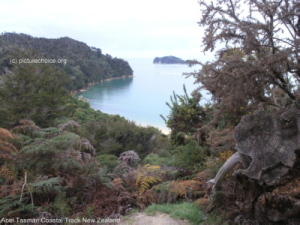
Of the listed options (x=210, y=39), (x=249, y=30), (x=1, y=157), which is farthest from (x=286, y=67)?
(x=1, y=157)

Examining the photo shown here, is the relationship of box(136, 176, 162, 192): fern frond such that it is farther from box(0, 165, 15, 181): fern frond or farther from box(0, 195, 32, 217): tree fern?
box(0, 165, 15, 181): fern frond

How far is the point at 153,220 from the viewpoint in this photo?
375cm

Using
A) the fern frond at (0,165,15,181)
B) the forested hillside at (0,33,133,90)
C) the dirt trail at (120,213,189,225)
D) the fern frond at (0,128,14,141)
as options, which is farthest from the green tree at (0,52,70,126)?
the forested hillside at (0,33,133,90)

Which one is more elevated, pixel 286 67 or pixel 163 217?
pixel 286 67

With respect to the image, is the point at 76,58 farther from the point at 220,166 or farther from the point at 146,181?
the point at 220,166

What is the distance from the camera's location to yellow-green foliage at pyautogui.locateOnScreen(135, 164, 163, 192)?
4969mm

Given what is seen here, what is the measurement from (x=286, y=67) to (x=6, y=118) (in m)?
7.98

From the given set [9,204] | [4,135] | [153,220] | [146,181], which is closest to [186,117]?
[146,181]

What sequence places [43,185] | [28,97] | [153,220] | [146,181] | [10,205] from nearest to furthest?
1. [10,205]
2. [153,220]
3. [43,185]
4. [146,181]
5. [28,97]

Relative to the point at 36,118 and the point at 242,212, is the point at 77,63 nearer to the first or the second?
the point at 36,118

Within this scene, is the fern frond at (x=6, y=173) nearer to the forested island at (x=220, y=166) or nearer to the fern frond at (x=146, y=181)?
the forested island at (x=220, y=166)

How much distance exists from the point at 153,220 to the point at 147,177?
139 cm

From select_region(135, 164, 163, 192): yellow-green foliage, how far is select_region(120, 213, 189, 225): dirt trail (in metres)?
0.94

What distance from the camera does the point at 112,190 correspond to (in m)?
4.68
